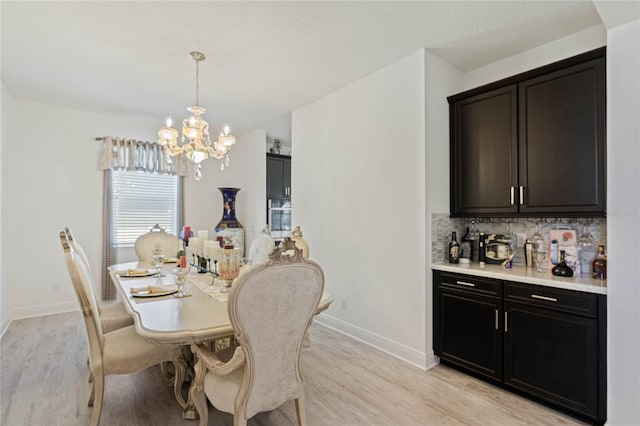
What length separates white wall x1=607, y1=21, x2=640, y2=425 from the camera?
188cm

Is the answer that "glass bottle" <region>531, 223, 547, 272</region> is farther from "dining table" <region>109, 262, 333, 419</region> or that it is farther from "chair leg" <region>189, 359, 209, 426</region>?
"chair leg" <region>189, 359, 209, 426</region>

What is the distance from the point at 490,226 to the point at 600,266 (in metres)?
0.95

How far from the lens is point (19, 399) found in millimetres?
2318

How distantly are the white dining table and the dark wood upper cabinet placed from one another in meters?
1.77

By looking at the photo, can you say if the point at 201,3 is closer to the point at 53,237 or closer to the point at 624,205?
the point at 624,205

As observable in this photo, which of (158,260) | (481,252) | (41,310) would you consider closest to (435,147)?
(481,252)

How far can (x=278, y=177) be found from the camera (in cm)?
579

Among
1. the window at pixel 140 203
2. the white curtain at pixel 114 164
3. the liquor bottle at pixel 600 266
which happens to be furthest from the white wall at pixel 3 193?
the liquor bottle at pixel 600 266

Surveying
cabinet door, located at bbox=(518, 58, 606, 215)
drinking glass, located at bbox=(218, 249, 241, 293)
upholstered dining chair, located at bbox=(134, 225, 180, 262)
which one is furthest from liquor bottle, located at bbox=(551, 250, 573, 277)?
upholstered dining chair, located at bbox=(134, 225, 180, 262)

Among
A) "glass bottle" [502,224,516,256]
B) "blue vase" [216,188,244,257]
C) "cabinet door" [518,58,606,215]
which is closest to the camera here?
"cabinet door" [518,58,606,215]

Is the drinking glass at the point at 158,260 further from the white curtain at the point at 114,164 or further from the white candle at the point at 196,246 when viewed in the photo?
the white curtain at the point at 114,164

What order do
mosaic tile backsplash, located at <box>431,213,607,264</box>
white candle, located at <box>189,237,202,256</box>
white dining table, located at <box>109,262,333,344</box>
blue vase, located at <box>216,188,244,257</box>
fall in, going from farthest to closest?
blue vase, located at <box>216,188,244,257</box> < white candle, located at <box>189,237,202,256</box> < mosaic tile backsplash, located at <box>431,213,607,264</box> < white dining table, located at <box>109,262,333,344</box>

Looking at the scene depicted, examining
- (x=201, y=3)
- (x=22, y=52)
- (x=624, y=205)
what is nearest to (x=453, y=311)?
(x=624, y=205)

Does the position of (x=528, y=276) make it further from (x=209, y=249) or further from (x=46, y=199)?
(x=46, y=199)
